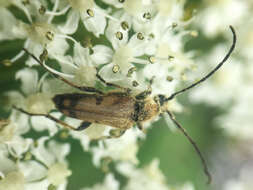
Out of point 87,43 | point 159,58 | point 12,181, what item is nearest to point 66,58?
point 87,43

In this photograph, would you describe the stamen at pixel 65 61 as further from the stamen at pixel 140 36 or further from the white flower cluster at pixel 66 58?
the stamen at pixel 140 36

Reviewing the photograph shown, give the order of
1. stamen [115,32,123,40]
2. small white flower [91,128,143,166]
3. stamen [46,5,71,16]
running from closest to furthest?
stamen [46,5,71,16] < stamen [115,32,123,40] < small white flower [91,128,143,166]

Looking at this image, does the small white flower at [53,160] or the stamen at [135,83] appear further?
the small white flower at [53,160]

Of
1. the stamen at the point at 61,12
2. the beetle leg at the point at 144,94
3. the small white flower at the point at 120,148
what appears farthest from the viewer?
the small white flower at the point at 120,148

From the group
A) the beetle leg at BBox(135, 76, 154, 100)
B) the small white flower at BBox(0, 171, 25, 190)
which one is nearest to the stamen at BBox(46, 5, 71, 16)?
the beetle leg at BBox(135, 76, 154, 100)

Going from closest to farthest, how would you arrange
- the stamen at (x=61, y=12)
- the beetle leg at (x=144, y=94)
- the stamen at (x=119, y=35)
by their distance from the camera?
the stamen at (x=61, y=12)
the stamen at (x=119, y=35)
the beetle leg at (x=144, y=94)

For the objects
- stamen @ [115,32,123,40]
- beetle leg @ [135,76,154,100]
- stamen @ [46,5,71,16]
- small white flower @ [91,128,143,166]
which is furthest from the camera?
small white flower @ [91,128,143,166]

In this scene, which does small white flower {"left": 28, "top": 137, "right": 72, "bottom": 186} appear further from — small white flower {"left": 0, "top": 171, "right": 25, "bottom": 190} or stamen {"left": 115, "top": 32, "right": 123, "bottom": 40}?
stamen {"left": 115, "top": 32, "right": 123, "bottom": 40}

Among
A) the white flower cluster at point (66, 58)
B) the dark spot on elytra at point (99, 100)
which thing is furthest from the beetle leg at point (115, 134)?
the dark spot on elytra at point (99, 100)
